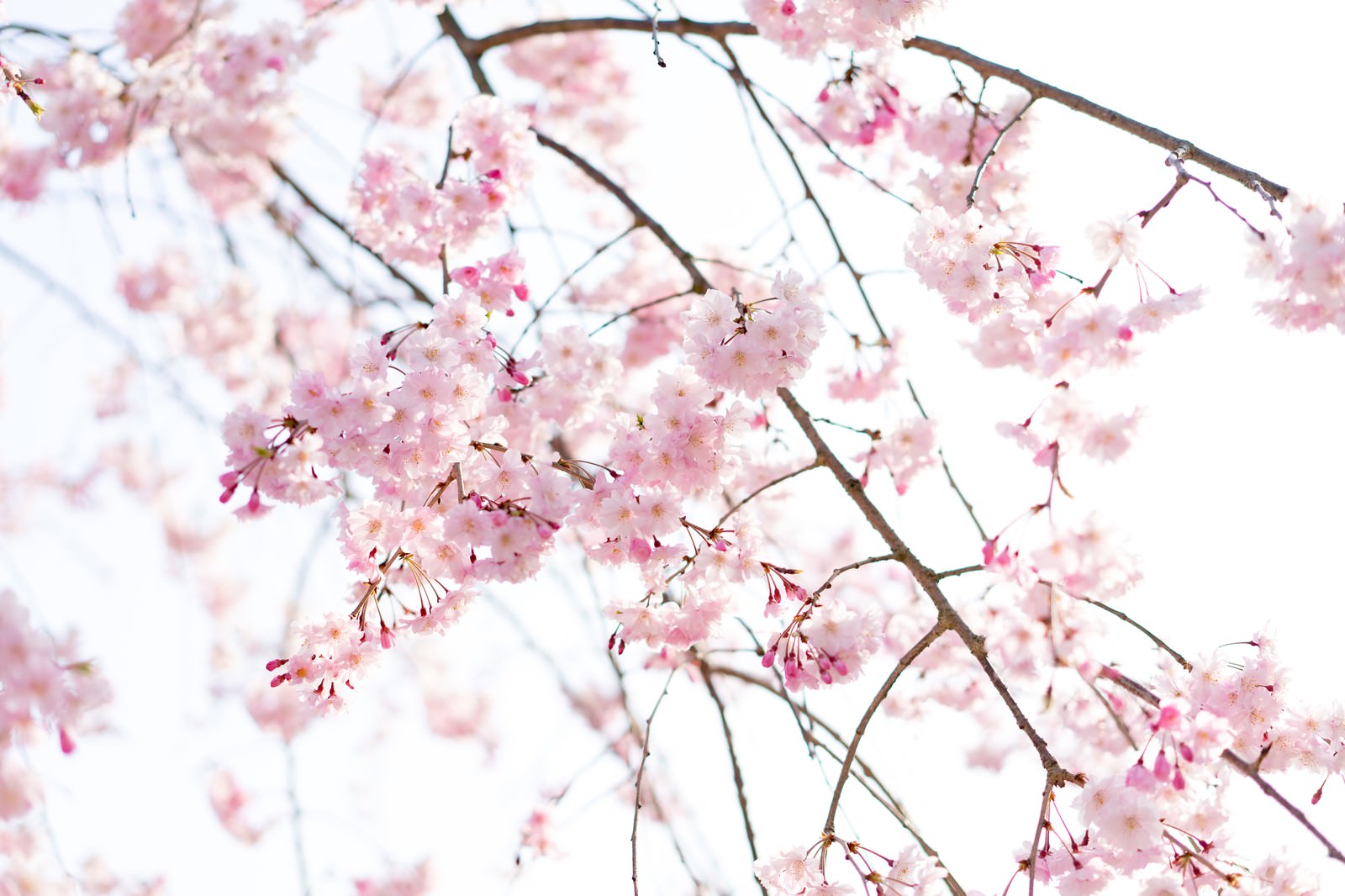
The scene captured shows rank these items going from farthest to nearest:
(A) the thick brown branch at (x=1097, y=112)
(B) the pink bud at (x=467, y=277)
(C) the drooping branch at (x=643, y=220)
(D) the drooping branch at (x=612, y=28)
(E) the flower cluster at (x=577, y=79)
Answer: (E) the flower cluster at (x=577, y=79) < (D) the drooping branch at (x=612, y=28) < (C) the drooping branch at (x=643, y=220) < (B) the pink bud at (x=467, y=277) < (A) the thick brown branch at (x=1097, y=112)

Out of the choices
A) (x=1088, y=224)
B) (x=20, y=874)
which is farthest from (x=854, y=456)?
(x=20, y=874)

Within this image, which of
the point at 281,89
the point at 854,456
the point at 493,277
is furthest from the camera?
the point at 281,89

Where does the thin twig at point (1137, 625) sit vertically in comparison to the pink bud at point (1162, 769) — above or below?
above

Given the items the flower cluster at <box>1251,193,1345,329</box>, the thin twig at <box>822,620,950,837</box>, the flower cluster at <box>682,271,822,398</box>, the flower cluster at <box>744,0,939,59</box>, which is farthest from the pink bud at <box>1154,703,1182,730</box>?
the flower cluster at <box>744,0,939,59</box>

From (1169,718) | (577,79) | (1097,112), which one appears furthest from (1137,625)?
(577,79)

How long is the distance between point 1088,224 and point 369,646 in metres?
1.69

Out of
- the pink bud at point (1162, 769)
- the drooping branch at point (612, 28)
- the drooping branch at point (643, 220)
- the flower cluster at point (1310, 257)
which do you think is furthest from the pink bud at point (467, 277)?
the pink bud at point (1162, 769)

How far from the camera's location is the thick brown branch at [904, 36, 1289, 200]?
1.78m

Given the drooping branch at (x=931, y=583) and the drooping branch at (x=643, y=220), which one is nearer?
the drooping branch at (x=931, y=583)

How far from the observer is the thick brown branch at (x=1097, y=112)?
1.78m

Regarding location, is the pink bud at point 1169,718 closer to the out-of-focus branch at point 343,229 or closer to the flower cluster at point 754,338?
the flower cluster at point 754,338

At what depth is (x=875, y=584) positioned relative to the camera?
601 centimetres

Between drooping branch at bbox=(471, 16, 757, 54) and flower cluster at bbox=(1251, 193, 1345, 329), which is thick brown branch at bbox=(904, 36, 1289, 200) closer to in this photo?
flower cluster at bbox=(1251, 193, 1345, 329)

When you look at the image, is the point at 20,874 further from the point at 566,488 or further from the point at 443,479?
the point at 566,488
